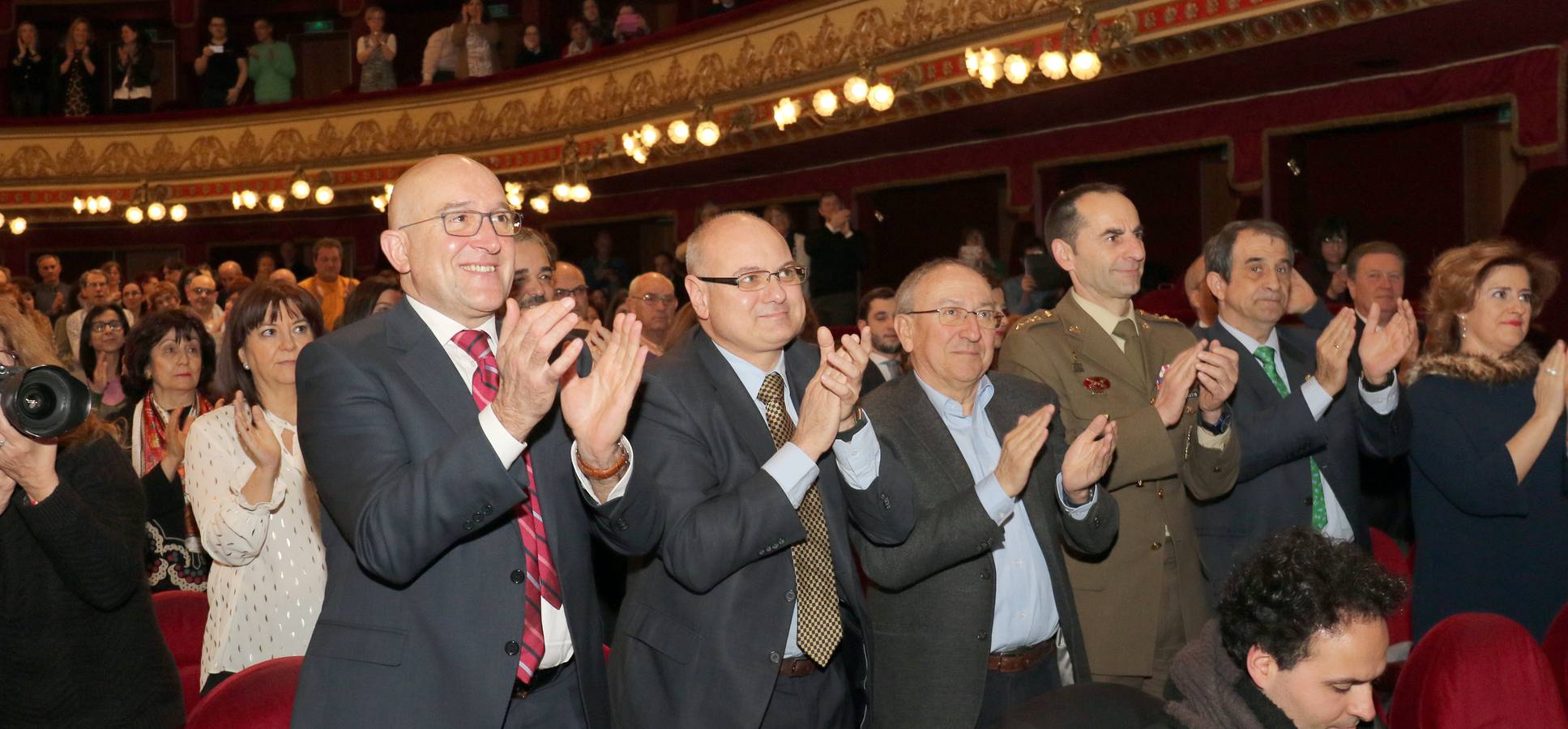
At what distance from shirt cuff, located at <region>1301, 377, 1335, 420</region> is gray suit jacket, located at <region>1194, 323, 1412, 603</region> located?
0.06 ft

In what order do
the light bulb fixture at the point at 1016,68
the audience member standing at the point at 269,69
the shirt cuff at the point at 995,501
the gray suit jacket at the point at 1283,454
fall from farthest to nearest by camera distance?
1. the audience member standing at the point at 269,69
2. the light bulb fixture at the point at 1016,68
3. the gray suit jacket at the point at 1283,454
4. the shirt cuff at the point at 995,501

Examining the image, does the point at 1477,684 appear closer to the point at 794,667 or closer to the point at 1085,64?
the point at 794,667

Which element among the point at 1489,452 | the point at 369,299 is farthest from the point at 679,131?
the point at 1489,452

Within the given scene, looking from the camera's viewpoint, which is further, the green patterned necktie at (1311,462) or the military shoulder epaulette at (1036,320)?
the green patterned necktie at (1311,462)

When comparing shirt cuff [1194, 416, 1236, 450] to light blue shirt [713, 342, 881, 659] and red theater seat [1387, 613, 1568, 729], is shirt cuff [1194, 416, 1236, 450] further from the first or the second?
light blue shirt [713, 342, 881, 659]

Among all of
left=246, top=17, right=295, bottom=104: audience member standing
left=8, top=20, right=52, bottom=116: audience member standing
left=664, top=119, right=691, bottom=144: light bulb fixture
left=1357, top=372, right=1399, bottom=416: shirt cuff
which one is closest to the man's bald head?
left=1357, top=372, right=1399, bottom=416: shirt cuff

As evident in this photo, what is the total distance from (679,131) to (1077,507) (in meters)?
8.69

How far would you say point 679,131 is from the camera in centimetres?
1108

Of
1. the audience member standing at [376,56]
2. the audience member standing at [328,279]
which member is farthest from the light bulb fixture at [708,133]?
the audience member standing at [376,56]

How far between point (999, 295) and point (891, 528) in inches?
139

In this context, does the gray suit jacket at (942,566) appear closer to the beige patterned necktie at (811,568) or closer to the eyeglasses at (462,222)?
the beige patterned necktie at (811,568)

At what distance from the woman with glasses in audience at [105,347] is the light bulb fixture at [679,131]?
5.53m

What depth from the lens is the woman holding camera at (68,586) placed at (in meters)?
2.32

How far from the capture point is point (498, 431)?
181cm
